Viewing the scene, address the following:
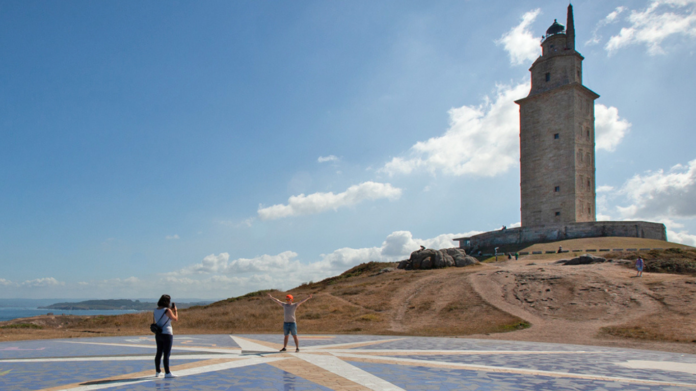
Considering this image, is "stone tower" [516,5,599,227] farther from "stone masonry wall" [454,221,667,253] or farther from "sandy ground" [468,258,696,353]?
"sandy ground" [468,258,696,353]

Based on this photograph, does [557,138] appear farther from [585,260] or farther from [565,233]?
[585,260]

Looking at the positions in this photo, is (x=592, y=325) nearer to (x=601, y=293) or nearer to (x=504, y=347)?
(x=601, y=293)

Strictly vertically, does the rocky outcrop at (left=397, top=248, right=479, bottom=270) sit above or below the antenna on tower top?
below

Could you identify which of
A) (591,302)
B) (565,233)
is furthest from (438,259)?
(591,302)

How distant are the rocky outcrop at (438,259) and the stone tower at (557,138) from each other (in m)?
16.2

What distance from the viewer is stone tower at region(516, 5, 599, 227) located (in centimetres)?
5209

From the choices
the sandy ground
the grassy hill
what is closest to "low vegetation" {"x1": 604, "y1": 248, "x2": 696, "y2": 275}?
the grassy hill

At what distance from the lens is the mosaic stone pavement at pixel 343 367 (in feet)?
27.0

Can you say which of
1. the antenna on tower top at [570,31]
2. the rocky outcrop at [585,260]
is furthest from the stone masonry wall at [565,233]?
the antenna on tower top at [570,31]

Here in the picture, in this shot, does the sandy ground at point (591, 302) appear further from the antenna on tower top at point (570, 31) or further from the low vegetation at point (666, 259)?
the antenna on tower top at point (570, 31)

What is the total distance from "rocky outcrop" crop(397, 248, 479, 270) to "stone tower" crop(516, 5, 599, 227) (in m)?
16.2

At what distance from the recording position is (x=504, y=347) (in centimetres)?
1492

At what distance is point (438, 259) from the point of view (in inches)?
1624

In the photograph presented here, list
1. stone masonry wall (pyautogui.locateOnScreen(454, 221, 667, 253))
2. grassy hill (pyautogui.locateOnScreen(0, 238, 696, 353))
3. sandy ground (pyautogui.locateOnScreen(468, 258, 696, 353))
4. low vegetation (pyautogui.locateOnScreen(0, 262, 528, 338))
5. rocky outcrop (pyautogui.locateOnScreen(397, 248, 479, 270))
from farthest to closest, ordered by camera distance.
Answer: stone masonry wall (pyautogui.locateOnScreen(454, 221, 667, 253))
rocky outcrop (pyautogui.locateOnScreen(397, 248, 479, 270))
low vegetation (pyautogui.locateOnScreen(0, 262, 528, 338))
grassy hill (pyautogui.locateOnScreen(0, 238, 696, 353))
sandy ground (pyautogui.locateOnScreen(468, 258, 696, 353))
